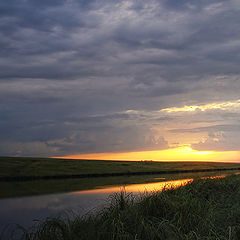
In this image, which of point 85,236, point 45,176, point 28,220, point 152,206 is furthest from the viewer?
point 45,176

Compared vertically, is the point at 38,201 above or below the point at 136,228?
below

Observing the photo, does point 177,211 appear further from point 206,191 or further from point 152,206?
point 206,191

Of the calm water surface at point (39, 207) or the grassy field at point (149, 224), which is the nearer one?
the grassy field at point (149, 224)

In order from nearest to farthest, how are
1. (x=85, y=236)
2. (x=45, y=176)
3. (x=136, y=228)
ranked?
(x=85, y=236) < (x=136, y=228) < (x=45, y=176)

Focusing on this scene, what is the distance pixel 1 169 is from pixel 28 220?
41525 mm

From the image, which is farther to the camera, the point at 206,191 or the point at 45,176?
the point at 45,176

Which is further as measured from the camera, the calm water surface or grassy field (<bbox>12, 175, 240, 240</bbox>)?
the calm water surface

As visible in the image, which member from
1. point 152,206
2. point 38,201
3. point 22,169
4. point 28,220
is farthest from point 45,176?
point 152,206

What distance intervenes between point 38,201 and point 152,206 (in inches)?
661

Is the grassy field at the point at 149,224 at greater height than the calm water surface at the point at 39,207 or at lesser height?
greater

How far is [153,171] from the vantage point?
263 feet

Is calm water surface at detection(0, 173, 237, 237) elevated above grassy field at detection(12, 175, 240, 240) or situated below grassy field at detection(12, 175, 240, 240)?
below

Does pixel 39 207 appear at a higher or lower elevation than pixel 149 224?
lower

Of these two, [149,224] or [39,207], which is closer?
[149,224]
